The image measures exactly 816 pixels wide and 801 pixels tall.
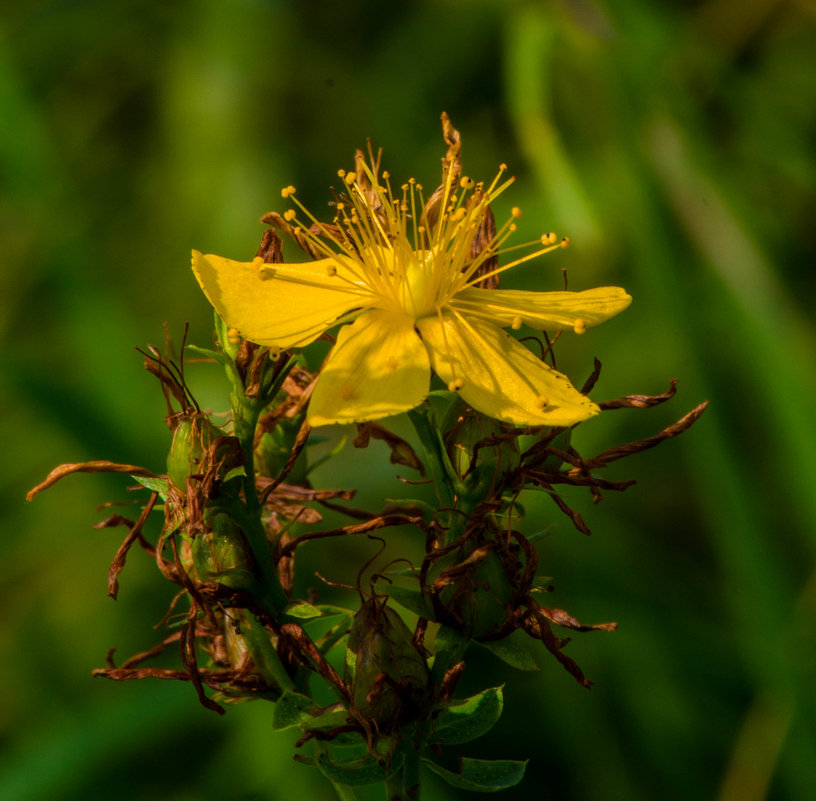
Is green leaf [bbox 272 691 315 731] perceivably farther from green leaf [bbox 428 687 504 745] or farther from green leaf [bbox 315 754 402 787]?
green leaf [bbox 428 687 504 745]

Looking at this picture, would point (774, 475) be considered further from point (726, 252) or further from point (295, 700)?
point (295, 700)

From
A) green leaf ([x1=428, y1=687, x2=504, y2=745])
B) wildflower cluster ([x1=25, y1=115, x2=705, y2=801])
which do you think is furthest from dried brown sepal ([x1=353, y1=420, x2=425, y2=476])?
green leaf ([x1=428, y1=687, x2=504, y2=745])

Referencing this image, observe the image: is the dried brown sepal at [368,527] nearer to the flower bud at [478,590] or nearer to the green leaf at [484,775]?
the flower bud at [478,590]

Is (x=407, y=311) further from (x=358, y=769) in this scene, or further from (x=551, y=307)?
(x=358, y=769)

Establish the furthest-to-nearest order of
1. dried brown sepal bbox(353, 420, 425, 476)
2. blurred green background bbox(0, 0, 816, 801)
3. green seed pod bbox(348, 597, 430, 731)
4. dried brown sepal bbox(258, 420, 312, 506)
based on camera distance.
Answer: blurred green background bbox(0, 0, 816, 801) → dried brown sepal bbox(353, 420, 425, 476) → dried brown sepal bbox(258, 420, 312, 506) → green seed pod bbox(348, 597, 430, 731)

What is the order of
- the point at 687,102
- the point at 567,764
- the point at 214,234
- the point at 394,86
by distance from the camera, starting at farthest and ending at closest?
the point at 394,86 < the point at 214,234 < the point at 687,102 < the point at 567,764

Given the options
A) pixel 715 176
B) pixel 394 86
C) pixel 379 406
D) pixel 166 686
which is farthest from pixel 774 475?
pixel 379 406
